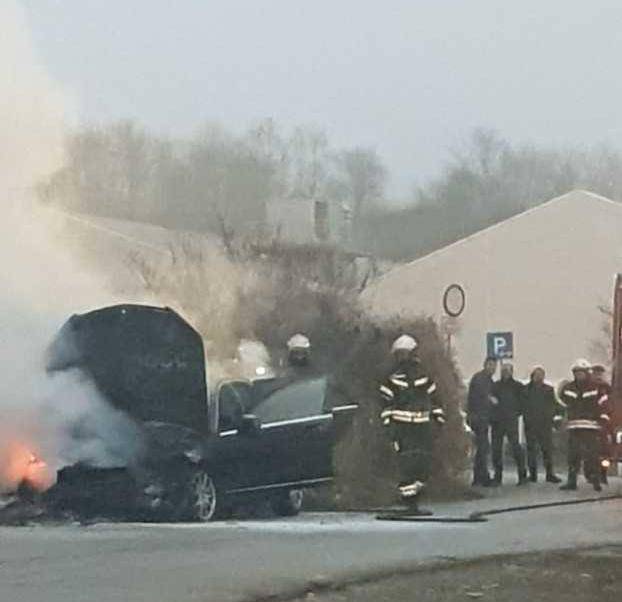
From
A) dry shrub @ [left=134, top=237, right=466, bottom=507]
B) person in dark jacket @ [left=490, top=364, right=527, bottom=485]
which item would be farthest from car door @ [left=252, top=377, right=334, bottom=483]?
person in dark jacket @ [left=490, top=364, right=527, bottom=485]

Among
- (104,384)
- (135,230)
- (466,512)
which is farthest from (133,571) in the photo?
(135,230)

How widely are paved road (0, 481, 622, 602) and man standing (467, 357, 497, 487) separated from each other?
3.80 meters

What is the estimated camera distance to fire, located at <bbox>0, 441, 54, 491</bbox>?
16.0 metres

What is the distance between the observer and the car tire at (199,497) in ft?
53.8

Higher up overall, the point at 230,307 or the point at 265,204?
the point at 265,204

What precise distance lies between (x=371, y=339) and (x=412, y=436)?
2598 millimetres

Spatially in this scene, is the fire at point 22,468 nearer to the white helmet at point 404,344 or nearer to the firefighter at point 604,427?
the white helmet at point 404,344

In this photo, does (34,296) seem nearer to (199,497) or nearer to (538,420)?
(199,497)

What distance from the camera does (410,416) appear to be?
1689cm

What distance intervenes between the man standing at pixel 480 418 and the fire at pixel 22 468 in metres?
6.54

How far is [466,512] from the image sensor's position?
57.5 ft

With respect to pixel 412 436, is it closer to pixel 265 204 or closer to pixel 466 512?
pixel 466 512

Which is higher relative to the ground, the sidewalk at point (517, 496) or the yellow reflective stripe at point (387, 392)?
the yellow reflective stripe at point (387, 392)

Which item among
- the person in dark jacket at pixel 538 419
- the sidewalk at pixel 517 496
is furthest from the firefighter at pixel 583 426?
the person in dark jacket at pixel 538 419
